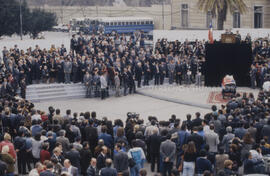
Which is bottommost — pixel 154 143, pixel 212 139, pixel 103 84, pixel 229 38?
pixel 154 143

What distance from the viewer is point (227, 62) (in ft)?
98.8

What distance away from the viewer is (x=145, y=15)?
229 feet

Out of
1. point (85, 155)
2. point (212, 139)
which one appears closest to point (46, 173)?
point (85, 155)

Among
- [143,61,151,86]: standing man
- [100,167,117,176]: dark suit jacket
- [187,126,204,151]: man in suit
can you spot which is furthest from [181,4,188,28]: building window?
[100,167,117,176]: dark suit jacket

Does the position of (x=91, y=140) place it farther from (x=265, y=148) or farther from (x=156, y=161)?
(x=265, y=148)

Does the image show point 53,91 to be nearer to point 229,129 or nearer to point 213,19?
point 229,129

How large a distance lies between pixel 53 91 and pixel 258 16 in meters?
26.0

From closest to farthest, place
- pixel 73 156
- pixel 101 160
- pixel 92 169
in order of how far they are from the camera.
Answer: pixel 92 169, pixel 101 160, pixel 73 156

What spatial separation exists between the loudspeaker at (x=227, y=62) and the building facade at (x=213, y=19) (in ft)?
43.3

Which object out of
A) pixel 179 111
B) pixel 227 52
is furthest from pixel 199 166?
pixel 227 52

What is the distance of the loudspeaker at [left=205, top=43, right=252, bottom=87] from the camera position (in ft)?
97.2

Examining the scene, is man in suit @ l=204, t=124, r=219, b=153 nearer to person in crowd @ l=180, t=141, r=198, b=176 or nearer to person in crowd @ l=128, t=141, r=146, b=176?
person in crowd @ l=180, t=141, r=198, b=176

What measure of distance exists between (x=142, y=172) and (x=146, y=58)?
1958 cm

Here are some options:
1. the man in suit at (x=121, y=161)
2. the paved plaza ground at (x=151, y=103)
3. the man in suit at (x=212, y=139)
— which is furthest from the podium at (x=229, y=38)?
the man in suit at (x=121, y=161)
